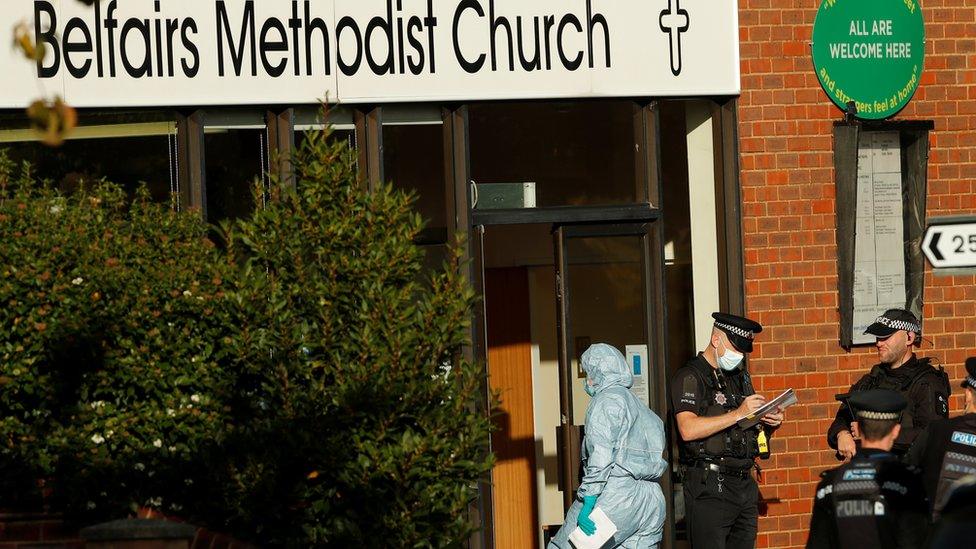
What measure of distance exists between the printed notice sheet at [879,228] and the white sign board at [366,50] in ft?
3.52

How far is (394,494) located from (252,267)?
132cm

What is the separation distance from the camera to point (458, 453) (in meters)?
7.13

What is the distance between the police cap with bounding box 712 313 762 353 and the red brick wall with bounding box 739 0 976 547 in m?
1.12

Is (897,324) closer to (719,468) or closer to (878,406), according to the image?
(719,468)

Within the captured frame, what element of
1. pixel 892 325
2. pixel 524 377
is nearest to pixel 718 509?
pixel 892 325

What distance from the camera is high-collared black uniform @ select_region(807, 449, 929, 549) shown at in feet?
18.4

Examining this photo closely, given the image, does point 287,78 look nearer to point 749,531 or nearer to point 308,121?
point 308,121

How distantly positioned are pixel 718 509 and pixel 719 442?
0.39 m

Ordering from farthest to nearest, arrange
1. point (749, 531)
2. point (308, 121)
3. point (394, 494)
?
point (308, 121) < point (749, 531) < point (394, 494)

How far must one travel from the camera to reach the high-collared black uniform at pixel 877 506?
5617 millimetres

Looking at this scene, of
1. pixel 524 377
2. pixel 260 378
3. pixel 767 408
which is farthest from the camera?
pixel 524 377

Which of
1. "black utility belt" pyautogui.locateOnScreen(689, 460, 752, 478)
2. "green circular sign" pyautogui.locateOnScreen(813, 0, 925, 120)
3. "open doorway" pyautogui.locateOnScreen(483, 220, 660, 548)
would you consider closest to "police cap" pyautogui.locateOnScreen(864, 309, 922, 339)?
"black utility belt" pyautogui.locateOnScreen(689, 460, 752, 478)

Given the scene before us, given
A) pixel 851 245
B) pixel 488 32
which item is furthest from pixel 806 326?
pixel 488 32

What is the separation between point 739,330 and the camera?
8.41 m
